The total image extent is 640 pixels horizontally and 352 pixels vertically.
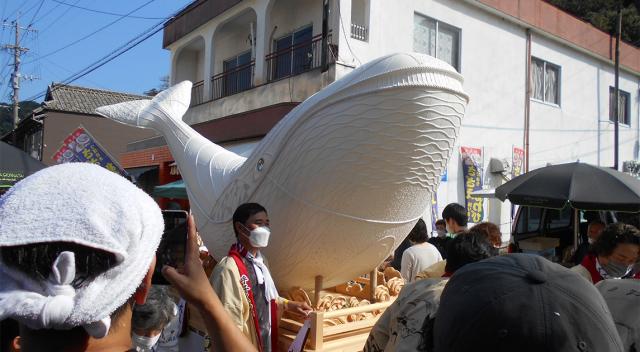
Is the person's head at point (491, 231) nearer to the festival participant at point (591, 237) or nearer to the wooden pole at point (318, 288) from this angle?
the festival participant at point (591, 237)

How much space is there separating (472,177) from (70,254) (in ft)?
30.7

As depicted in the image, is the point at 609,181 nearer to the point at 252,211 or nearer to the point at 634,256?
the point at 634,256

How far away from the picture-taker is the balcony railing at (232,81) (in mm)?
10758

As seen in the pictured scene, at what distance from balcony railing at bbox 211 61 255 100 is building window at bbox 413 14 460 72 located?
3603mm

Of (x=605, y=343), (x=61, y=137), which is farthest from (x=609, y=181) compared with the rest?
(x=61, y=137)

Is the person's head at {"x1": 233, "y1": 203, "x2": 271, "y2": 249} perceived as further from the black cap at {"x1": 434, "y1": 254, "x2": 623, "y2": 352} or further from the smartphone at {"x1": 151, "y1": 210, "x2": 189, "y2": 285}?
the black cap at {"x1": 434, "y1": 254, "x2": 623, "y2": 352}

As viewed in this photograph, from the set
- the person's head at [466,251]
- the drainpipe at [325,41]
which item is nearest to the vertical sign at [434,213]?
the drainpipe at [325,41]

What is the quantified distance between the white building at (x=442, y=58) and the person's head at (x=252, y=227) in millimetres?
5588

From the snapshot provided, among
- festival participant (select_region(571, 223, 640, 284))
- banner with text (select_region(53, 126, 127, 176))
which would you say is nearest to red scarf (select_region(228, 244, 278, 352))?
festival participant (select_region(571, 223, 640, 284))

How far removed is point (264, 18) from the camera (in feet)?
30.6

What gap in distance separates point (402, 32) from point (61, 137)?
13971 mm

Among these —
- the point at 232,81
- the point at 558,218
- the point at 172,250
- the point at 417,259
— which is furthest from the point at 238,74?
the point at 172,250

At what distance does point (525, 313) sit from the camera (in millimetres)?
844

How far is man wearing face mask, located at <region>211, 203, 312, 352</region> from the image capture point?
2158 mm
